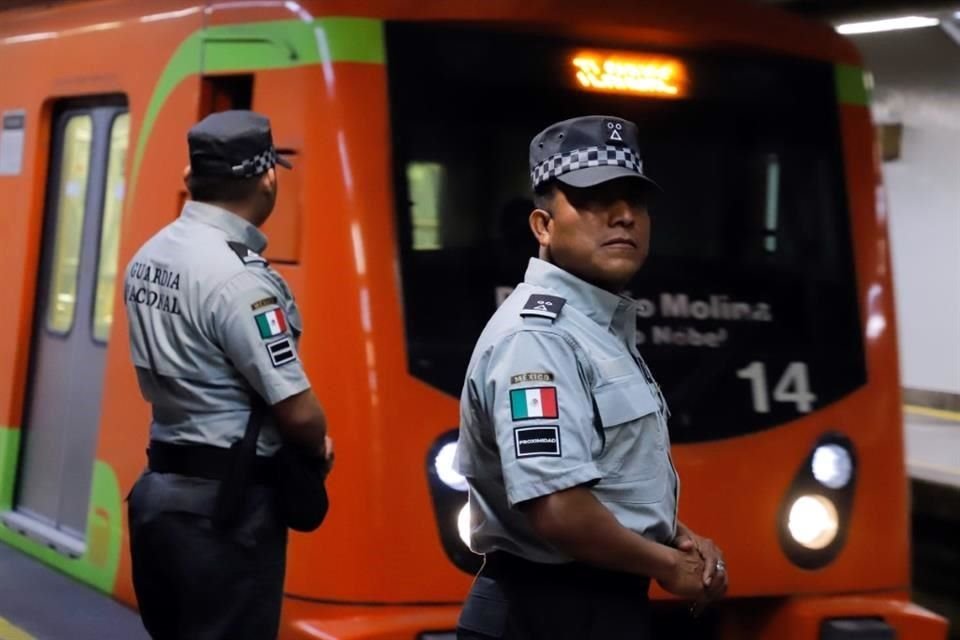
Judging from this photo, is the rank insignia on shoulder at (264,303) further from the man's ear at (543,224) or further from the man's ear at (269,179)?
the man's ear at (543,224)

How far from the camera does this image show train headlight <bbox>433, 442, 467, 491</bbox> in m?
4.52

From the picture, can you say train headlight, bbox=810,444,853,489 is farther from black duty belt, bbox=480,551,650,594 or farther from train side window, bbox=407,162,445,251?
black duty belt, bbox=480,551,650,594

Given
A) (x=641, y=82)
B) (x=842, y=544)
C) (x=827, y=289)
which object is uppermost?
(x=641, y=82)

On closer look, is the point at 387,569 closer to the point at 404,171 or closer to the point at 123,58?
the point at 404,171

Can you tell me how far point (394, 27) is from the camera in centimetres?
465

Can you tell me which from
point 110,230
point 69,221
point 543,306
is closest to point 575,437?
point 543,306

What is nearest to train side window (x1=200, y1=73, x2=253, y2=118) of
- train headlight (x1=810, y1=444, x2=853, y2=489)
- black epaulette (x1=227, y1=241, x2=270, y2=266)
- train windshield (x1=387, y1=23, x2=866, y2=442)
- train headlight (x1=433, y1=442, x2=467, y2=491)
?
train windshield (x1=387, y1=23, x2=866, y2=442)

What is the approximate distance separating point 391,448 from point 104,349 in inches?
69.8

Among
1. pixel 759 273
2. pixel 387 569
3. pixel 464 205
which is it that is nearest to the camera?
pixel 387 569

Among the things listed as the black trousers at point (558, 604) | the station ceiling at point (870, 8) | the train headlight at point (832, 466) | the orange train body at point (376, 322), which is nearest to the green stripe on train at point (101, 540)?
the orange train body at point (376, 322)

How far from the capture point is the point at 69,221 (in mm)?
6289

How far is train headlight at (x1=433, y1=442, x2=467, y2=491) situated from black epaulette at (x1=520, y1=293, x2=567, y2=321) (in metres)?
1.93

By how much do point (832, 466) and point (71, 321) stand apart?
2822mm

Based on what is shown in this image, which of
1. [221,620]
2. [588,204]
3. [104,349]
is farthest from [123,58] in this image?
[588,204]
